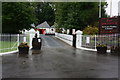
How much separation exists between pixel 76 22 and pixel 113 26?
33.6 ft

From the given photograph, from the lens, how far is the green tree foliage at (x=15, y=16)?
75.2ft

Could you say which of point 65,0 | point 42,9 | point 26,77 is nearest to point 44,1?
point 42,9

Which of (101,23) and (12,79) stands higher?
(101,23)

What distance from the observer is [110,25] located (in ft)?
55.8

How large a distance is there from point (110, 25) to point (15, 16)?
519 inches

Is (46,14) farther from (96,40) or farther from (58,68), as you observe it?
(58,68)

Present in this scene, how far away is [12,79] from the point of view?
6102mm

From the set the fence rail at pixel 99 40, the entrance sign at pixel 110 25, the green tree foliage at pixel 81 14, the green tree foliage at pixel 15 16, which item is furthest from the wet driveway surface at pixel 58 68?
the green tree foliage at pixel 81 14

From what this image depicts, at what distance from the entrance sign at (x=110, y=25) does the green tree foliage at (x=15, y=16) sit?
37.0ft

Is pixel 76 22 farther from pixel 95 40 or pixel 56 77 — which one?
pixel 56 77

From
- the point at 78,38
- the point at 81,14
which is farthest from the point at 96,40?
the point at 81,14

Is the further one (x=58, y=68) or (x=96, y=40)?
(x=96, y=40)

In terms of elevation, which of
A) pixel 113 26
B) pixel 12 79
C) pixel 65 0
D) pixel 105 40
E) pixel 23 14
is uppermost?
pixel 65 0

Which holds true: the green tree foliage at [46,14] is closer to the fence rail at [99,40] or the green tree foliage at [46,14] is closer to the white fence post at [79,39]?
the white fence post at [79,39]
